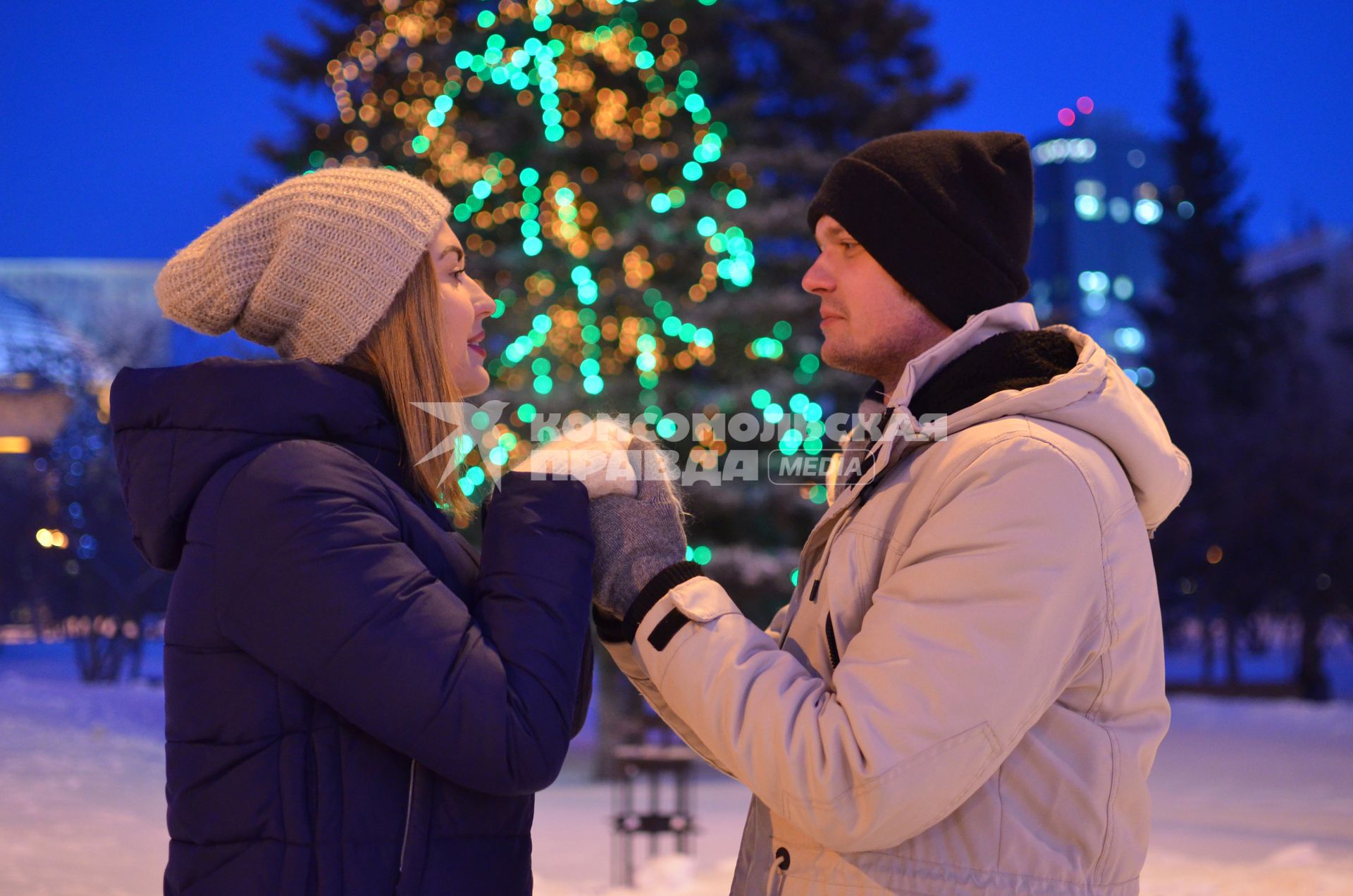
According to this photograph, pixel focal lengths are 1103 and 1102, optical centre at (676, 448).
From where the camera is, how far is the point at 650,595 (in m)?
1.74

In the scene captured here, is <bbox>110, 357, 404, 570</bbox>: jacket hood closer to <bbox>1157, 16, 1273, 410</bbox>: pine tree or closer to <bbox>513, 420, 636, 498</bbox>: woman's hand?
<bbox>513, 420, 636, 498</bbox>: woman's hand

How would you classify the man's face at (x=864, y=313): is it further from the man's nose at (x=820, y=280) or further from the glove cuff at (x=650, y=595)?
the glove cuff at (x=650, y=595)

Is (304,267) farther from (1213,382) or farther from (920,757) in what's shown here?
(1213,382)

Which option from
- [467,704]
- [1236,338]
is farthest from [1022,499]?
[1236,338]

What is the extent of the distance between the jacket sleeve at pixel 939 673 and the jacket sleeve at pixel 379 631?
11.0 inches

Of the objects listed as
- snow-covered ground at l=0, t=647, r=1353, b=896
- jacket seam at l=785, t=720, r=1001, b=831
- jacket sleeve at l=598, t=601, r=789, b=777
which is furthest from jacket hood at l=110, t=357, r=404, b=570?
snow-covered ground at l=0, t=647, r=1353, b=896

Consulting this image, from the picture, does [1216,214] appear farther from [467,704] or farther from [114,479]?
[467,704]

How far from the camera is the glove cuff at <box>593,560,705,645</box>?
1.74 m

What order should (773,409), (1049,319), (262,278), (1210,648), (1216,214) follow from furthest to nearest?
(1216,214)
(1210,648)
(1049,319)
(773,409)
(262,278)

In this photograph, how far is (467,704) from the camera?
57.9 inches

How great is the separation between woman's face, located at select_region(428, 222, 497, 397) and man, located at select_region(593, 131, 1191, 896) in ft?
1.30

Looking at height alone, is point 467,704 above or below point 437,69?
below

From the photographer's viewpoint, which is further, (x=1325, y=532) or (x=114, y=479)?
(x=1325, y=532)

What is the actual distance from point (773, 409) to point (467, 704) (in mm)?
8563
